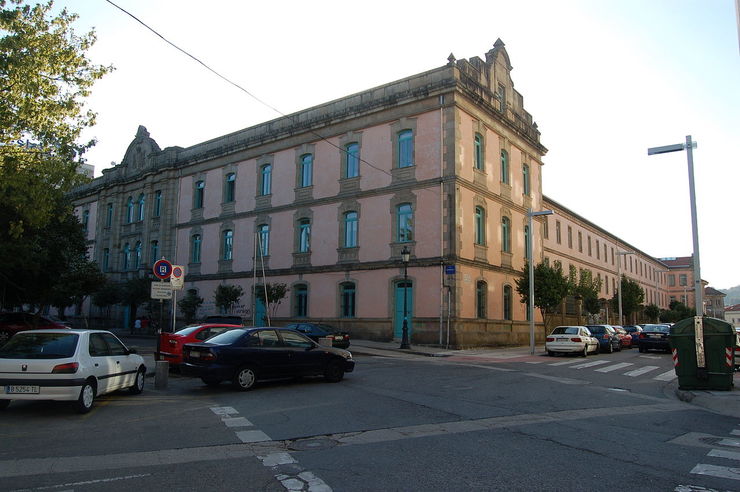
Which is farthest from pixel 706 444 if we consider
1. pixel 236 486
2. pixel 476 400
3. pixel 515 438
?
pixel 236 486

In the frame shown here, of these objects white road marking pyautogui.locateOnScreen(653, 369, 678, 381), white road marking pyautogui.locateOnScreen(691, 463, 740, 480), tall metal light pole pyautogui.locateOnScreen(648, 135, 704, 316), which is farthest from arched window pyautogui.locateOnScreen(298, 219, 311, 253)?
white road marking pyautogui.locateOnScreen(691, 463, 740, 480)

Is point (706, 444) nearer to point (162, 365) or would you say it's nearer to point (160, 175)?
point (162, 365)

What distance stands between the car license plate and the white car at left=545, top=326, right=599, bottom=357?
21866 mm

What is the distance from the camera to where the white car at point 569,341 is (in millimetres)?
25453

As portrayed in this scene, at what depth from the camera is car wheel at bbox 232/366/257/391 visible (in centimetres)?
1205

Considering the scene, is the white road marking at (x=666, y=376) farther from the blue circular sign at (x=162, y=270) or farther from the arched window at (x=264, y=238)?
the arched window at (x=264, y=238)

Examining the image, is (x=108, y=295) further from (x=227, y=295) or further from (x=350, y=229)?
(x=350, y=229)

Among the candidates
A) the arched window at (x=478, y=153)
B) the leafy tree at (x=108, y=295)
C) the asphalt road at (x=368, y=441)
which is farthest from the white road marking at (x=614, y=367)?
the leafy tree at (x=108, y=295)

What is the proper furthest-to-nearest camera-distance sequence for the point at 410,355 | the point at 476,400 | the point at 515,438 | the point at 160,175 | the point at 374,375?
1. the point at 160,175
2. the point at 410,355
3. the point at 374,375
4. the point at 476,400
5. the point at 515,438

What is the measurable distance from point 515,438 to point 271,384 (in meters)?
7.12

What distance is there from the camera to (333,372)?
13.8m

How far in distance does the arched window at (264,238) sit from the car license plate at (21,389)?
27436 millimetres

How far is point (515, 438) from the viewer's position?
309 inches

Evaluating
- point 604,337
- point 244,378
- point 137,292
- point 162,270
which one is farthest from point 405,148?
point 137,292
